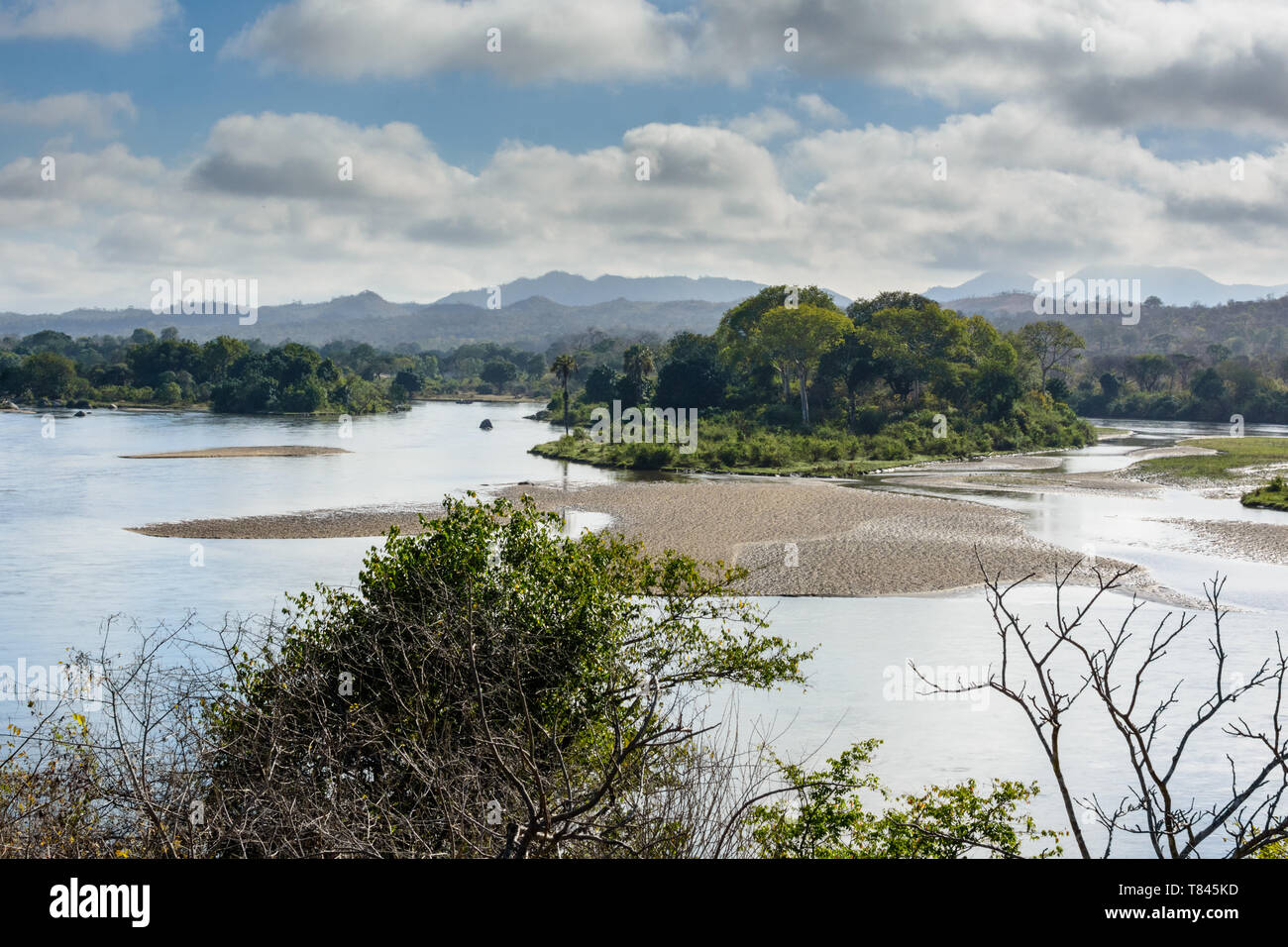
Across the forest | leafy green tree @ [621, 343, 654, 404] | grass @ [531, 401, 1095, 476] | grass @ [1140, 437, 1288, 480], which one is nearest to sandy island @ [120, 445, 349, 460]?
grass @ [531, 401, 1095, 476]

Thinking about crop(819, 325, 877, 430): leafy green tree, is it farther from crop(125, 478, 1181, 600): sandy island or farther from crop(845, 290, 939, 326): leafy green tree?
crop(125, 478, 1181, 600): sandy island

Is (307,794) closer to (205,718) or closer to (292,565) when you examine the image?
(205,718)

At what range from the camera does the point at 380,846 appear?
7.56 metres

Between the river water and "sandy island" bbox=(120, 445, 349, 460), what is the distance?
231 centimetres

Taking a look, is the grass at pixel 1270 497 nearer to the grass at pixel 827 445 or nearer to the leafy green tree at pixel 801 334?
the grass at pixel 827 445

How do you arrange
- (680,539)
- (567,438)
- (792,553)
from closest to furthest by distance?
(792,553)
(680,539)
(567,438)

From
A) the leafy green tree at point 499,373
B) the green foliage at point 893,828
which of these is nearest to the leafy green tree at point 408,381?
the leafy green tree at point 499,373

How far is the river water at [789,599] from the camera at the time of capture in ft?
48.3

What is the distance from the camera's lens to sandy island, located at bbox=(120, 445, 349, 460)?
59.4m
